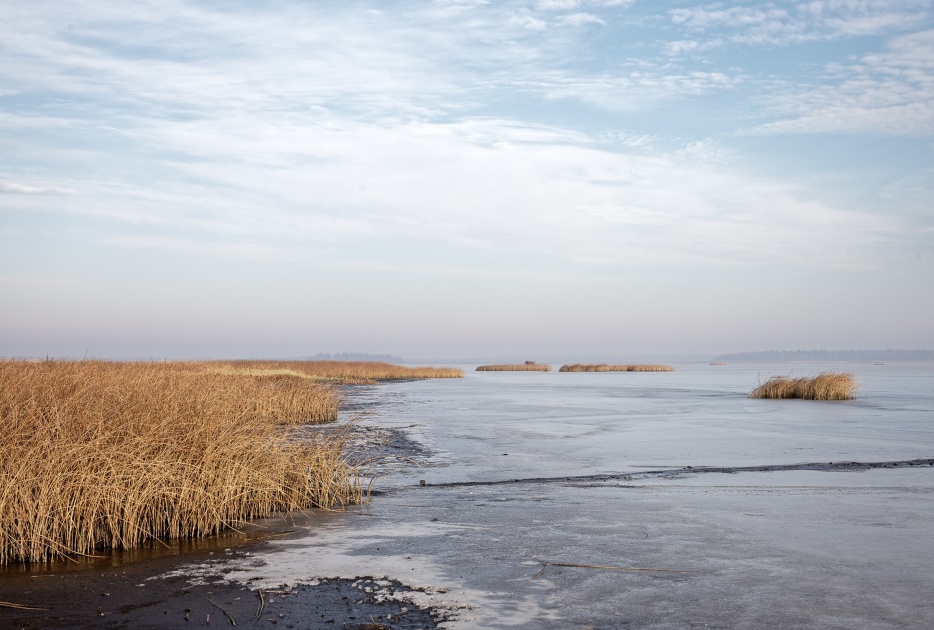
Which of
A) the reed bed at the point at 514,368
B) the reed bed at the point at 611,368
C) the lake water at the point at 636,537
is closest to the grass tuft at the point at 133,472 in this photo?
the lake water at the point at 636,537

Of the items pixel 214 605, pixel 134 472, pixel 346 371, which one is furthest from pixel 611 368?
pixel 214 605

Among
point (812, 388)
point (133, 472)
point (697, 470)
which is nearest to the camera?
point (133, 472)

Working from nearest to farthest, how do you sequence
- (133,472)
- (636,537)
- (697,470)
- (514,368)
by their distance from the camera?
(133,472)
(636,537)
(697,470)
(514,368)

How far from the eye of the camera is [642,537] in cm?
758

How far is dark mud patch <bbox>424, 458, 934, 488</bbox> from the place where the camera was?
36.7ft

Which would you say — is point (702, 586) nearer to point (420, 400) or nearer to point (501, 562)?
point (501, 562)

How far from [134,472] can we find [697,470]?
28.3 feet

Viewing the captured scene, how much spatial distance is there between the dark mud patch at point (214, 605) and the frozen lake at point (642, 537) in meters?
0.29

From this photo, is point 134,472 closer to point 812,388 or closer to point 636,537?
point 636,537

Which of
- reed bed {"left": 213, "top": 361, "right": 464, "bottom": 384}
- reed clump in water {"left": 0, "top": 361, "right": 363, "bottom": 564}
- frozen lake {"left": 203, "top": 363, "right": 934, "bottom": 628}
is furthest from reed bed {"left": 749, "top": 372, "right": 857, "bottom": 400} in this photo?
reed clump in water {"left": 0, "top": 361, "right": 363, "bottom": 564}

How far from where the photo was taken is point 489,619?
5.16m

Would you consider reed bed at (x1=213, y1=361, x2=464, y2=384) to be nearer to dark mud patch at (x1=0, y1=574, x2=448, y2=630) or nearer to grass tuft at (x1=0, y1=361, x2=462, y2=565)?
grass tuft at (x1=0, y1=361, x2=462, y2=565)

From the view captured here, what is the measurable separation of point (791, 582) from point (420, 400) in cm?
2595

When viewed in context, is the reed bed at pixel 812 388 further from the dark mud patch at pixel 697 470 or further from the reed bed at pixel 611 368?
the reed bed at pixel 611 368
